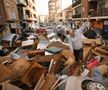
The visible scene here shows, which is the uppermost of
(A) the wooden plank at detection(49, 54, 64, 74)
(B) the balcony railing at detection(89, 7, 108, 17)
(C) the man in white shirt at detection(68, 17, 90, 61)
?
(B) the balcony railing at detection(89, 7, 108, 17)

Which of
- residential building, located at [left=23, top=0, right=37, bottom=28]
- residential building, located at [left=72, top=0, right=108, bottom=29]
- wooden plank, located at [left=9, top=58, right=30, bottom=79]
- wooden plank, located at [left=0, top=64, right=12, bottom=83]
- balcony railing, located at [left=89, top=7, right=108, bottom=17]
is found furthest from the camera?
residential building, located at [left=23, top=0, right=37, bottom=28]

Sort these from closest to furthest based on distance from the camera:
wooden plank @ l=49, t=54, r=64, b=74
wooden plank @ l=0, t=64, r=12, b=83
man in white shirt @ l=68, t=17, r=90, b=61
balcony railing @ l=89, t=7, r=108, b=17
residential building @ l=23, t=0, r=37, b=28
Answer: wooden plank @ l=0, t=64, r=12, b=83
wooden plank @ l=49, t=54, r=64, b=74
man in white shirt @ l=68, t=17, r=90, b=61
balcony railing @ l=89, t=7, r=108, b=17
residential building @ l=23, t=0, r=37, b=28

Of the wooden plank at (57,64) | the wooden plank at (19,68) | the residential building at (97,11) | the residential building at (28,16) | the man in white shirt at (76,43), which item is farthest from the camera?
the residential building at (28,16)

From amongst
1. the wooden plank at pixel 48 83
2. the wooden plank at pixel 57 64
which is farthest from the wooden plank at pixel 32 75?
the wooden plank at pixel 48 83

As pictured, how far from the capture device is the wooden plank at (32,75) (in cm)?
565

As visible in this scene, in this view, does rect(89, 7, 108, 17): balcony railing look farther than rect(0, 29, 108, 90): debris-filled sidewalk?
Yes

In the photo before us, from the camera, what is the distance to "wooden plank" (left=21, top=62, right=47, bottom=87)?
5.65 m

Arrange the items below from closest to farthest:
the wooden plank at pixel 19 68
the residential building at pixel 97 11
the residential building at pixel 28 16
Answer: the wooden plank at pixel 19 68
the residential building at pixel 97 11
the residential building at pixel 28 16

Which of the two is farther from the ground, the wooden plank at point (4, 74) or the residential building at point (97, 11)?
the residential building at point (97, 11)

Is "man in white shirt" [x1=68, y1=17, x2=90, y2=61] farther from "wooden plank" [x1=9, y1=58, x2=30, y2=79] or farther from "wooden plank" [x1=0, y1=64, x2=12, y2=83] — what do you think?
"wooden plank" [x1=0, y1=64, x2=12, y2=83]

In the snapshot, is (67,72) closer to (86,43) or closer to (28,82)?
(28,82)

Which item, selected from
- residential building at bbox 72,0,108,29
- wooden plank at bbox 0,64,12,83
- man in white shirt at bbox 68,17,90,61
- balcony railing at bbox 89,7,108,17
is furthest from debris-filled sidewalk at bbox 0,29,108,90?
residential building at bbox 72,0,108,29

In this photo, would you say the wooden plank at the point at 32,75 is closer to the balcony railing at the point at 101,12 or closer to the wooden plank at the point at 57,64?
the wooden plank at the point at 57,64

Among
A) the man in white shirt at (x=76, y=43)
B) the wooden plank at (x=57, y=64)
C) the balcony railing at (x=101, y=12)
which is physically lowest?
the wooden plank at (x=57, y=64)
